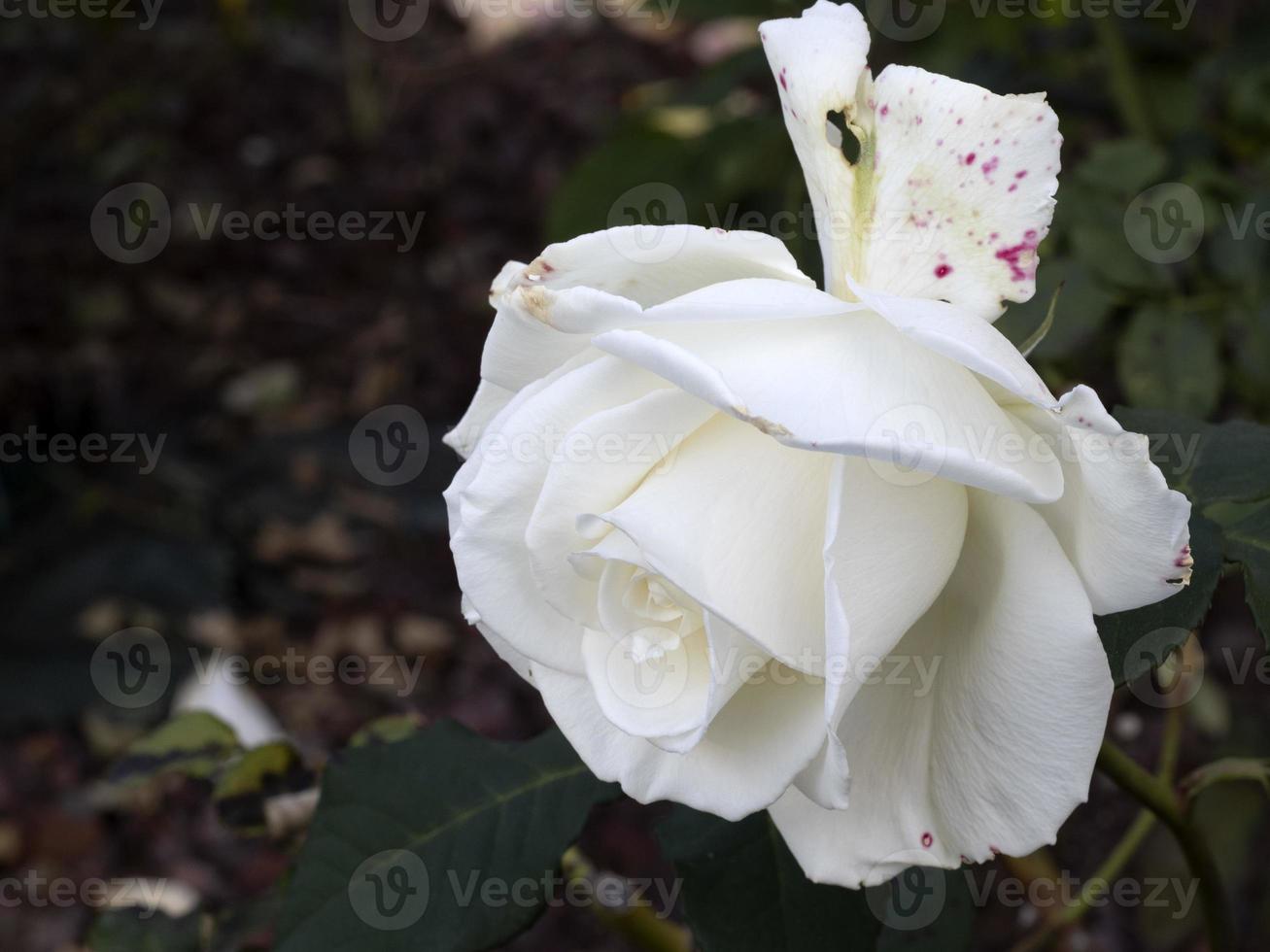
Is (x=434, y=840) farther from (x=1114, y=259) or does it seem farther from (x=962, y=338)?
(x=1114, y=259)

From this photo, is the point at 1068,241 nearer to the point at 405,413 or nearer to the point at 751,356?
the point at 751,356

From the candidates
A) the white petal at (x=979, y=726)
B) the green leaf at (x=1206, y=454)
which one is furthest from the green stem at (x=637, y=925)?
the green leaf at (x=1206, y=454)

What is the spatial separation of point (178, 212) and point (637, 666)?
98.0 inches

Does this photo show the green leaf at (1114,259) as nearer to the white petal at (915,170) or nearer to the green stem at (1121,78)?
the green stem at (1121,78)

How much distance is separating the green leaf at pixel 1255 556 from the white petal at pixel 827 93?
243 mm

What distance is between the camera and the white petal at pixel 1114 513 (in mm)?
448

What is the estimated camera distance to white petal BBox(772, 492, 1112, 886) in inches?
19.2

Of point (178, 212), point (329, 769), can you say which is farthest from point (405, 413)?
point (329, 769)

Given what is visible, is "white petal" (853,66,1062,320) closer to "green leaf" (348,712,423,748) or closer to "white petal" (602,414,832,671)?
"white petal" (602,414,832,671)

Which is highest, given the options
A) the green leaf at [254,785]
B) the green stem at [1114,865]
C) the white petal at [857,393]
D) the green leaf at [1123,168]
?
the white petal at [857,393]

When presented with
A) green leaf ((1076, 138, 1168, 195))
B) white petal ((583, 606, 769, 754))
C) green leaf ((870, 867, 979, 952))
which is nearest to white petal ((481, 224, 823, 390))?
white petal ((583, 606, 769, 754))

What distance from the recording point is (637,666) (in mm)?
504

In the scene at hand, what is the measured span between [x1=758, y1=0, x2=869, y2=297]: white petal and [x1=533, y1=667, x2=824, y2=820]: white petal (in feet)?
0.59

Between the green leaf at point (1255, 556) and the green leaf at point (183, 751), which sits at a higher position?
the green leaf at point (1255, 556)
